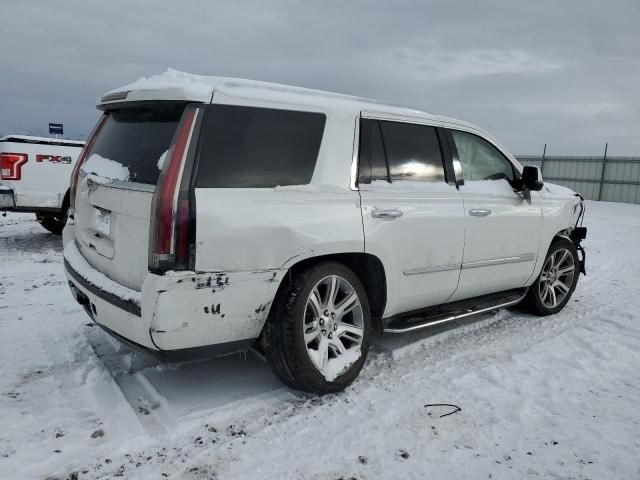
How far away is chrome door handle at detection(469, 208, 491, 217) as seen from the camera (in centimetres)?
396

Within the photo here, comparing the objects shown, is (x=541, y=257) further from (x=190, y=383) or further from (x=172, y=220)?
(x=172, y=220)

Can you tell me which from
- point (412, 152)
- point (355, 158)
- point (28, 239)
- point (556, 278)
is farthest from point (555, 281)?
point (28, 239)

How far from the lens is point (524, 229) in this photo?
449cm

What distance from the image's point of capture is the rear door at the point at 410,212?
3332 millimetres

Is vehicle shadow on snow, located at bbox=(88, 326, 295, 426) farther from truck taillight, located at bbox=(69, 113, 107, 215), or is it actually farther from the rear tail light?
truck taillight, located at bbox=(69, 113, 107, 215)

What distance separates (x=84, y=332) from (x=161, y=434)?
182 centimetres

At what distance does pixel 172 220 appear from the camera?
98.0 inches

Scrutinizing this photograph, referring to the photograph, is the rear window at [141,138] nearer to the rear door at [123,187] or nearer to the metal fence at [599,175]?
the rear door at [123,187]

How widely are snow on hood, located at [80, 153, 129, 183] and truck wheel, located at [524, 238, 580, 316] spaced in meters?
3.89

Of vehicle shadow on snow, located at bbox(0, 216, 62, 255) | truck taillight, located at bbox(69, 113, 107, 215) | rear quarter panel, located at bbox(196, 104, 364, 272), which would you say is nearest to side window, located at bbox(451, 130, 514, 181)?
rear quarter panel, located at bbox(196, 104, 364, 272)

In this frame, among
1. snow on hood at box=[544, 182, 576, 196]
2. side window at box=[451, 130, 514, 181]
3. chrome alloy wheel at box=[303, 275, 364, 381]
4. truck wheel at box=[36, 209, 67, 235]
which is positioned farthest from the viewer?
truck wheel at box=[36, 209, 67, 235]

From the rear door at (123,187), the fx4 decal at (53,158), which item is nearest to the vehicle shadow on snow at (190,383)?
the rear door at (123,187)

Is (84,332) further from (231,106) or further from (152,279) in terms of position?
(231,106)

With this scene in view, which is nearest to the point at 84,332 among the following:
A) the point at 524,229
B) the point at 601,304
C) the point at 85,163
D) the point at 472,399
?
the point at 85,163
